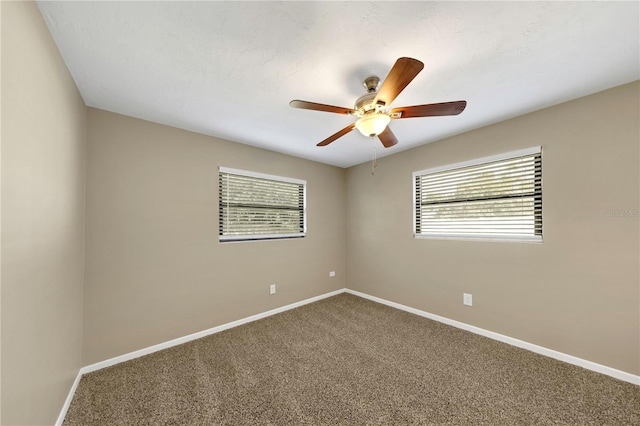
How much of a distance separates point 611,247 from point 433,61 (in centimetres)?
211

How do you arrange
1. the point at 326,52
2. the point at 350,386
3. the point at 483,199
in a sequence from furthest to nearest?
the point at 483,199 → the point at 350,386 → the point at 326,52

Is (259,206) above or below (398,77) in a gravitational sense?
below

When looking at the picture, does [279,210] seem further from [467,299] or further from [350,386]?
[467,299]

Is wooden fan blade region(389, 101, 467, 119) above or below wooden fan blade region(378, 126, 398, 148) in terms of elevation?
above

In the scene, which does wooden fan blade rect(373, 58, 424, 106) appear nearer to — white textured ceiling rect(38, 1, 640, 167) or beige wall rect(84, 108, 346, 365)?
white textured ceiling rect(38, 1, 640, 167)

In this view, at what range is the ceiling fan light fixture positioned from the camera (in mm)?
1647

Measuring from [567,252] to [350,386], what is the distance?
2.24 m

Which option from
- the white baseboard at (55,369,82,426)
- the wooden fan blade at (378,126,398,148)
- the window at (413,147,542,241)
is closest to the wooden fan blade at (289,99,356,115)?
the wooden fan blade at (378,126,398,148)

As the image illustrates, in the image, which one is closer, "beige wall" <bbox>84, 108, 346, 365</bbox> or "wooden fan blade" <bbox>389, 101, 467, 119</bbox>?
"wooden fan blade" <bbox>389, 101, 467, 119</bbox>

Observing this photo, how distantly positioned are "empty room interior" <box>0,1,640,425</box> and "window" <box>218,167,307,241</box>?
4cm

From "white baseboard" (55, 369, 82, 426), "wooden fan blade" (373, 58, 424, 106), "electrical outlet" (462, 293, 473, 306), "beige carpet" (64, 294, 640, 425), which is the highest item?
"wooden fan blade" (373, 58, 424, 106)

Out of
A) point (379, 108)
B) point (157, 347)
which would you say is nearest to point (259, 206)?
point (157, 347)

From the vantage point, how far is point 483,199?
2729 mm

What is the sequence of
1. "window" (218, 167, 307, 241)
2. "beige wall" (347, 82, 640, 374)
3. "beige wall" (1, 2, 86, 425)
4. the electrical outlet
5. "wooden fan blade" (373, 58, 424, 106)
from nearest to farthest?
"beige wall" (1, 2, 86, 425)
"wooden fan blade" (373, 58, 424, 106)
"beige wall" (347, 82, 640, 374)
the electrical outlet
"window" (218, 167, 307, 241)
